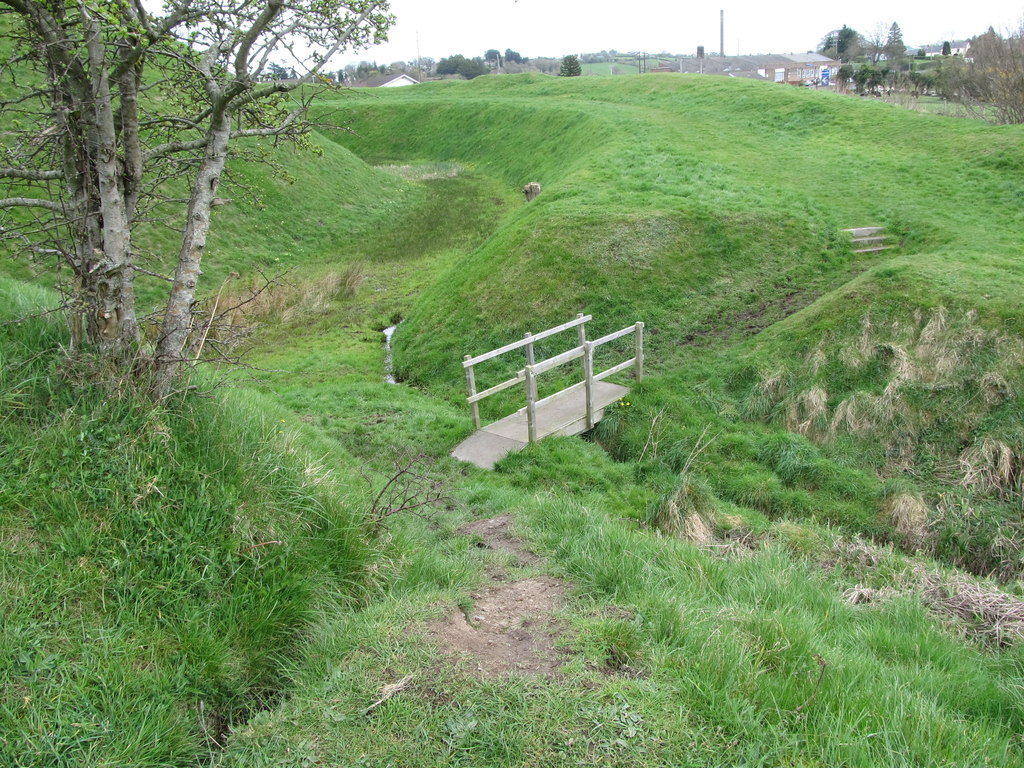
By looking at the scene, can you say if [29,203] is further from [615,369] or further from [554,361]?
[615,369]

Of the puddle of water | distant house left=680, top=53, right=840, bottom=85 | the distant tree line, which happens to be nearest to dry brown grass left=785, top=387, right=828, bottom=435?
the puddle of water

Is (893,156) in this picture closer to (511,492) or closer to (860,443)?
(860,443)

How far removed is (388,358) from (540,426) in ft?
20.2

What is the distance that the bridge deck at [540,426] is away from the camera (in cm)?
1037

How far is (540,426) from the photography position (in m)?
11.0

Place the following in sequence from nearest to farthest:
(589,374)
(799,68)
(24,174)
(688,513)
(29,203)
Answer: (29,203), (24,174), (688,513), (589,374), (799,68)

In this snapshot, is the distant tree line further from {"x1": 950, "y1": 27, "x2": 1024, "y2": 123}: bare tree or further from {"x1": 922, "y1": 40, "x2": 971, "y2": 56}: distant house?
{"x1": 922, "y1": 40, "x2": 971, "y2": 56}: distant house

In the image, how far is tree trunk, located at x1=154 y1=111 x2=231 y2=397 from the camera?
5.44 meters

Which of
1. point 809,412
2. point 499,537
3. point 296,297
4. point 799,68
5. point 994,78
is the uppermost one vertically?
point 799,68

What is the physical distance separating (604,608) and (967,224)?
17.3 meters

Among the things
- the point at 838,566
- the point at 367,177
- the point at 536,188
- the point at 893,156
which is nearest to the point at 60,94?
the point at 838,566

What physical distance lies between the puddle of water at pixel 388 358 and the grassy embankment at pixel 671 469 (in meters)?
0.29

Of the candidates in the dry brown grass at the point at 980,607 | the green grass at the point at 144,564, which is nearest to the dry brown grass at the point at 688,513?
the dry brown grass at the point at 980,607

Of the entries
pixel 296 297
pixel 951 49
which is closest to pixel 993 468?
pixel 296 297
